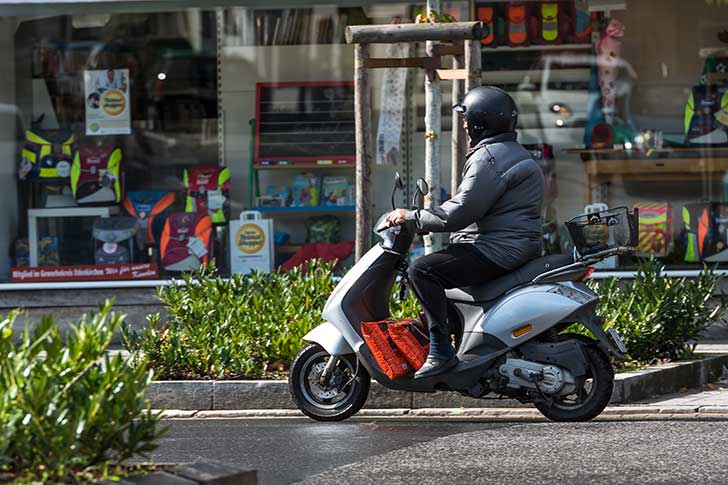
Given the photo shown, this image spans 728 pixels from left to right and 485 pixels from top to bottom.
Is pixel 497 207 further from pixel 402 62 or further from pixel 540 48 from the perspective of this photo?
pixel 540 48

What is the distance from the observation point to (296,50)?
41.8 feet

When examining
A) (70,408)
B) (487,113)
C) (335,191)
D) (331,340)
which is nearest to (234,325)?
(331,340)

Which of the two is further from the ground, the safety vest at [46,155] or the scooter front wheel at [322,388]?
the safety vest at [46,155]

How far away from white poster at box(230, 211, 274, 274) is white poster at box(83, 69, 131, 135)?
134 centimetres

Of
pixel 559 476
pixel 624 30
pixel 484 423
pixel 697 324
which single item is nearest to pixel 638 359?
pixel 697 324

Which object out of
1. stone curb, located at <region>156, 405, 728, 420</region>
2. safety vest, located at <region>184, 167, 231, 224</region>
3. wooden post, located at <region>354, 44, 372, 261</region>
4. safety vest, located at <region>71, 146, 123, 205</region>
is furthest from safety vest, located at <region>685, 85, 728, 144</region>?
safety vest, located at <region>71, 146, 123, 205</region>

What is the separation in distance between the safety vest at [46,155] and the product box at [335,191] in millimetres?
2296

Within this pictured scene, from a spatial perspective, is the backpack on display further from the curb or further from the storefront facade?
the curb

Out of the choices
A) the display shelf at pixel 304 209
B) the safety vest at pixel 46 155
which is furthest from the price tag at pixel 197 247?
the safety vest at pixel 46 155

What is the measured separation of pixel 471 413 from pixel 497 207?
1.53 metres

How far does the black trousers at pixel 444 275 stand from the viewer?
7.64 m

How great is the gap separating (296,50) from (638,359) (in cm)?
480

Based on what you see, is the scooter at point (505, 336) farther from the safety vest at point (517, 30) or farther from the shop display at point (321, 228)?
the safety vest at point (517, 30)

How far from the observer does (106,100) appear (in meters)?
12.8
